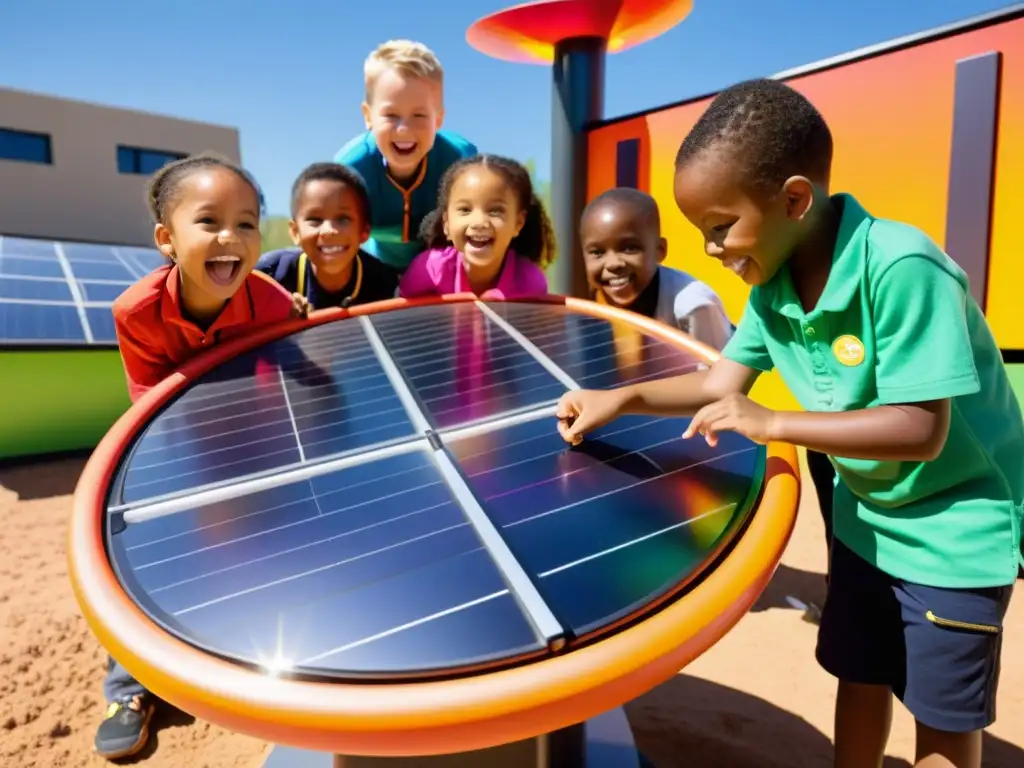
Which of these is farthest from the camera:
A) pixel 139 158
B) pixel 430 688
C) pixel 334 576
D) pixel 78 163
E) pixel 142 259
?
pixel 139 158

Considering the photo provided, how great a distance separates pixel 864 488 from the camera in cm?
186

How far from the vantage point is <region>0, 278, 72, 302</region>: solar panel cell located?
7758 millimetres

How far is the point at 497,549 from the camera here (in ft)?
4.26

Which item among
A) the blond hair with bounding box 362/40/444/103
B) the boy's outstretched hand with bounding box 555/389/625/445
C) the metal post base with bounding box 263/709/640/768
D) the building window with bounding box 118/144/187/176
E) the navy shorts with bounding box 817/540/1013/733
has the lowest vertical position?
the metal post base with bounding box 263/709/640/768

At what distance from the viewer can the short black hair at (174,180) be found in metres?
2.54

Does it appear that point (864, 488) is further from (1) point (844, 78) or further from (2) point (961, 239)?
(1) point (844, 78)

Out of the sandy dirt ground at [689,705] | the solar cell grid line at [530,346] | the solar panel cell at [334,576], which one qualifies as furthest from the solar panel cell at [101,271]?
the solar panel cell at [334,576]

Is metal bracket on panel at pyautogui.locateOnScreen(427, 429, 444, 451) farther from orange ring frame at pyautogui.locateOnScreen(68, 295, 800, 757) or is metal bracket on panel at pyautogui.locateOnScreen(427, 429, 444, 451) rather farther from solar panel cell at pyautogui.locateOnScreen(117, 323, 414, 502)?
orange ring frame at pyautogui.locateOnScreen(68, 295, 800, 757)

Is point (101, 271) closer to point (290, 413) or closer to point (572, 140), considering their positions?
point (572, 140)

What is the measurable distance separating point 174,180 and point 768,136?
2114 mm

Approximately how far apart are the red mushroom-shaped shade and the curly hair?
19.0 feet

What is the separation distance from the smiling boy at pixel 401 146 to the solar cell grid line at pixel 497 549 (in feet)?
8.05

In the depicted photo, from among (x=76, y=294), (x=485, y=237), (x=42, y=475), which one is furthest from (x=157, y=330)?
(x=76, y=294)

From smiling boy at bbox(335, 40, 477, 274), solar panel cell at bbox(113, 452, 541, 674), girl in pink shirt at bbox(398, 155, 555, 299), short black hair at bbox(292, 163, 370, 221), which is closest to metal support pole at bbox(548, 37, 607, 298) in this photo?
smiling boy at bbox(335, 40, 477, 274)
